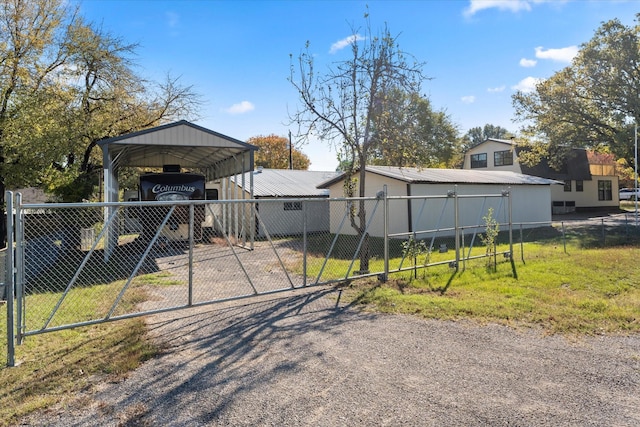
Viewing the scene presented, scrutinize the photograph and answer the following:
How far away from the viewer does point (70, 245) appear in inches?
593

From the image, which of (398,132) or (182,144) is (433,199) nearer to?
(398,132)

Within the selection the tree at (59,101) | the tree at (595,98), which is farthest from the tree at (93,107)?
the tree at (595,98)

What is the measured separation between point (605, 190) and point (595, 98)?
17.2m

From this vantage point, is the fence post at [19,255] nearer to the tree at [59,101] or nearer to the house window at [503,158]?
the tree at [59,101]

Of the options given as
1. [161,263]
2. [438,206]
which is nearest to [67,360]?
[161,263]

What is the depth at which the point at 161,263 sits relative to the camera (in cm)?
1245

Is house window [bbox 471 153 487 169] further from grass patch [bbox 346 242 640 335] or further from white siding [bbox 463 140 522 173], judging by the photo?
grass patch [bbox 346 242 640 335]

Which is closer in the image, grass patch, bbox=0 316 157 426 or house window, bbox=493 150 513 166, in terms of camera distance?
grass patch, bbox=0 316 157 426

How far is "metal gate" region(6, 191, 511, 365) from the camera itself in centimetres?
559

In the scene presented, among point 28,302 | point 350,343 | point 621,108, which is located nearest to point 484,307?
point 350,343

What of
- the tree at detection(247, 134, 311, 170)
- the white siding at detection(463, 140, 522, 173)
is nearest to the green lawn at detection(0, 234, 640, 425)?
the white siding at detection(463, 140, 522, 173)

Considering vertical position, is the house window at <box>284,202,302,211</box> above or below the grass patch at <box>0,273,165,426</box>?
above

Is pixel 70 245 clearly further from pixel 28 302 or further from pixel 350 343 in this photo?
pixel 350 343

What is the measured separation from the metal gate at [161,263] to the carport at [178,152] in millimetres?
1374
